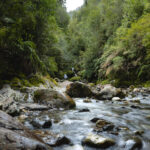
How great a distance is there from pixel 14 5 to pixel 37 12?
8.17ft

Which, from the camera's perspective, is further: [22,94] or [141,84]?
[141,84]

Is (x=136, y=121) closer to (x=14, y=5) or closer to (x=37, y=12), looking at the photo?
(x=14, y=5)

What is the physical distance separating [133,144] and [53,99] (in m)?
3.55

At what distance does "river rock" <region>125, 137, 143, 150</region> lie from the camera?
224 centimetres

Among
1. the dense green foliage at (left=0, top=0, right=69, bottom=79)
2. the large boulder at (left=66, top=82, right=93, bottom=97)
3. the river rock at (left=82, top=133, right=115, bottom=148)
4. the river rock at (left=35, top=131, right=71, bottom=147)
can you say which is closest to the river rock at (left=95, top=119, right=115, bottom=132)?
the river rock at (left=82, top=133, right=115, bottom=148)

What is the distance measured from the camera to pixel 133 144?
2312 mm

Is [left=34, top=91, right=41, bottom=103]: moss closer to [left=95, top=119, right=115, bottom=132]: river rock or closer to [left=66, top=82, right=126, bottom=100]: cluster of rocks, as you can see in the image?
[left=66, top=82, right=126, bottom=100]: cluster of rocks

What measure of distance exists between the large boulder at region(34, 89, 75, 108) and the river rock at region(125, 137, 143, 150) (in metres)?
3.13

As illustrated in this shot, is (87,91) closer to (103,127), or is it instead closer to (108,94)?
(108,94)

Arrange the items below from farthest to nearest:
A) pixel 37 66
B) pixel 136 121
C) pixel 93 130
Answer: pixel 37 66 < pixel 136 121 < pixel 93 130

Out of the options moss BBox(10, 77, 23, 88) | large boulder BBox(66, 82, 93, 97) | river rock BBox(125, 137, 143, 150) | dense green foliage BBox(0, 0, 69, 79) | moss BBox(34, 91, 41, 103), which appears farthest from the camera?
large boulder BBox(66, 82, 93, 97)

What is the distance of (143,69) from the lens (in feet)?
37.5

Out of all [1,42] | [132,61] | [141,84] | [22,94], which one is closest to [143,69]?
[141,84]

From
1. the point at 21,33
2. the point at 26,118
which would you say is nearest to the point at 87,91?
the point at 21,33
